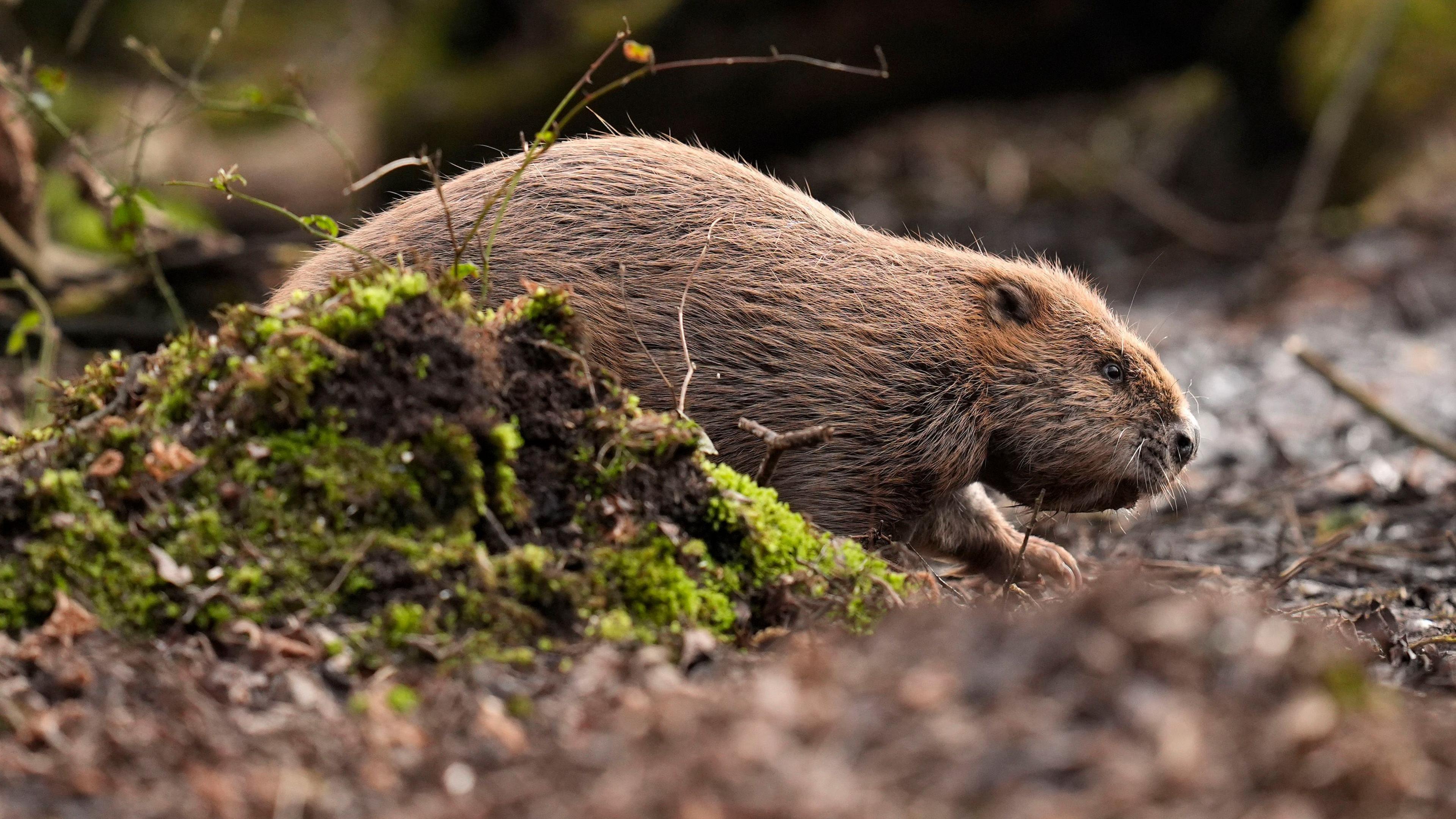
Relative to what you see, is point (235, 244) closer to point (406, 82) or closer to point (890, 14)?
point (406, 82)

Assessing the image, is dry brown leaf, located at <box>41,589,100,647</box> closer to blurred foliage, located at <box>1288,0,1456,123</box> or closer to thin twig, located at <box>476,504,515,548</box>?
thin twig, located at <box>476,504,515,548</box>

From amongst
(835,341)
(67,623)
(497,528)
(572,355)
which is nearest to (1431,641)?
(835,341)

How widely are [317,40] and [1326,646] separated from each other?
16.0m

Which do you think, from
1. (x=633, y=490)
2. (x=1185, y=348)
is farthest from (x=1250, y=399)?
(x=633, y=490)

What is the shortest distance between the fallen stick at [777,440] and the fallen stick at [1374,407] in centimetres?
353

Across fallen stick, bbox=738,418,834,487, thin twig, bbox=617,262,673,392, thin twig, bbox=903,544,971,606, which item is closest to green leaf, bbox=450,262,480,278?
thin twig, bbox=617,262,673,392

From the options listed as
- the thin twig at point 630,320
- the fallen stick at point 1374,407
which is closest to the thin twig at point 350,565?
the thin twig at point 630,320

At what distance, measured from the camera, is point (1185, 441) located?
5.17 meters

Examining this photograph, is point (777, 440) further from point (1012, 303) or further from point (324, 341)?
point (1012, 303)

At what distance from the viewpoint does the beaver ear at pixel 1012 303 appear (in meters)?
5.11

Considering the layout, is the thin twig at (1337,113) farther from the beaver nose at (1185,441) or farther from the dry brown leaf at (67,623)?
the dry brown leaf at (67,623)

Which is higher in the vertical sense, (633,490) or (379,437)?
(379,437)

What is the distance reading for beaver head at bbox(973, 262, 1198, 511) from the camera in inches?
196

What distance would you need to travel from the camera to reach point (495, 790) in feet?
7.86
